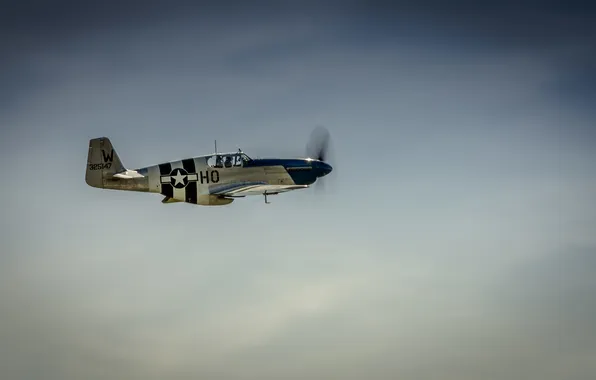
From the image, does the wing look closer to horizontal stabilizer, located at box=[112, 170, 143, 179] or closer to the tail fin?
horizontal stabilizer, located at box=[112, 170, 143, 179]

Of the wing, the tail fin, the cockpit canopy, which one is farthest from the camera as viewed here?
the cockpit canopy

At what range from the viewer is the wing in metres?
53.2

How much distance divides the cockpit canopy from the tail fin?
4201mm

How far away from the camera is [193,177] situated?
53.8 metres

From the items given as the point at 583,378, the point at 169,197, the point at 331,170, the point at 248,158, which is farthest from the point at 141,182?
the point at 583,378

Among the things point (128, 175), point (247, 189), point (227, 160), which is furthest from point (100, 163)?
point (247, 189)

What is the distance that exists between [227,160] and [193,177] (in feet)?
5.88

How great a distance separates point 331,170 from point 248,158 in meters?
5.05

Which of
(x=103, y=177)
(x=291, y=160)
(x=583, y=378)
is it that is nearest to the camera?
(x=103, y=177)

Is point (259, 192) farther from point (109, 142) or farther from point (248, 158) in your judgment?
point (109, 142)

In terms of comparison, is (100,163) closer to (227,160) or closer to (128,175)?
(128,175)

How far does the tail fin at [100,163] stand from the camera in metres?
52.9

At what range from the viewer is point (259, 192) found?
5325 cm

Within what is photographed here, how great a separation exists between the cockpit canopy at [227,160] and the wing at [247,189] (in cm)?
90
